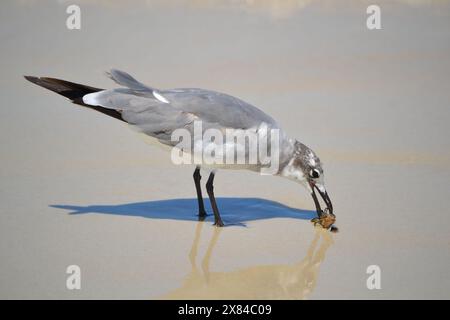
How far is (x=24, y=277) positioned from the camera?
5129 mm

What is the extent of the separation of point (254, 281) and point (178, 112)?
191cm

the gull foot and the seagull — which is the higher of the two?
the seagull

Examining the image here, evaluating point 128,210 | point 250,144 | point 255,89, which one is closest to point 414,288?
point 250,144

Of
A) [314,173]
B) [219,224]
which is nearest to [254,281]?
[219,224]

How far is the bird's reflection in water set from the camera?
4961mm

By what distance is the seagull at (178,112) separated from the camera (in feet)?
20.9

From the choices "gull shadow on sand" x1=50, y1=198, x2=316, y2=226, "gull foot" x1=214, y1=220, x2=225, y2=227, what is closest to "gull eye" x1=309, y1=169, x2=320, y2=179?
"gull shadow on sand" x1=50, y1=198, x2=316, y2=226

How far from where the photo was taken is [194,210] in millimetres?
6852

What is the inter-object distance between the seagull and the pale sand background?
15.8 inches

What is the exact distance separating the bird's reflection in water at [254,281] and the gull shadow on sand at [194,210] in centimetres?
86

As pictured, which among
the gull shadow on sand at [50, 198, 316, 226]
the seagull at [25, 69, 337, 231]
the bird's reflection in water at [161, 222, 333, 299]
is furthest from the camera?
the gull shadow on sand at [50, 198, 316, 226]

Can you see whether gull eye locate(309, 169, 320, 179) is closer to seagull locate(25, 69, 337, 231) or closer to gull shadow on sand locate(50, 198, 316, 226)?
seagull locate(25, 69, 337, 231)

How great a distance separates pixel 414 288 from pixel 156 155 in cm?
405
